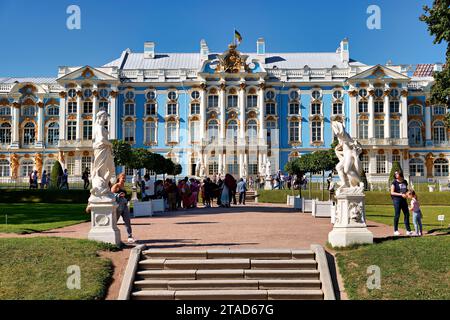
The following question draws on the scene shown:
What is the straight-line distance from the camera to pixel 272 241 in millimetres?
12562

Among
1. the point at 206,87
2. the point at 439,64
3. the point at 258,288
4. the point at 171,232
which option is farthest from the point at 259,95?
the point at 258,288

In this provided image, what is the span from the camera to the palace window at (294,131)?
56.1 m

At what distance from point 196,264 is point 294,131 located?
4715 cm

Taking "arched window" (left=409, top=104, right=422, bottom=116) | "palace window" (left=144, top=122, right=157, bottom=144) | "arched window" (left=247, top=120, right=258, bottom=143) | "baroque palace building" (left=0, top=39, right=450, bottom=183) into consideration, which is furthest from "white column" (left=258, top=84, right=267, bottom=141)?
"arched window" (left=409, top=104, right=422, bottom=116)

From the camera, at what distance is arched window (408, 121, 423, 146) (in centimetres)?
5612

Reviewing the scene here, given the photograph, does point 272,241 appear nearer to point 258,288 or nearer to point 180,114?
point 258,288

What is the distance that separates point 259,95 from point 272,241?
145 feet

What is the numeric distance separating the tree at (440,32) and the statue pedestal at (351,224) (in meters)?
10.8

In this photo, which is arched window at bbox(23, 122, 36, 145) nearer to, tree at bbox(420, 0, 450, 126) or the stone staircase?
tree at bbox(420, 0, 450, 126)

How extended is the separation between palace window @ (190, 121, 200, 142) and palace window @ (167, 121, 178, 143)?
1.80 m

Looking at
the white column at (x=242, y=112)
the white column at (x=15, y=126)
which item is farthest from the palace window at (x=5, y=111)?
the white column at (x=242, y=112)

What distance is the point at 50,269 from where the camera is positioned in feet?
32.1

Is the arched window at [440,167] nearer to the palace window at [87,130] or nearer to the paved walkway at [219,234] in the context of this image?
the palace window at [87,130]

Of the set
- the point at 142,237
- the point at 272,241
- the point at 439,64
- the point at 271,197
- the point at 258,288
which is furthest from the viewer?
the point at 439,64
